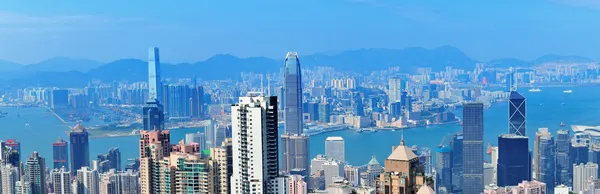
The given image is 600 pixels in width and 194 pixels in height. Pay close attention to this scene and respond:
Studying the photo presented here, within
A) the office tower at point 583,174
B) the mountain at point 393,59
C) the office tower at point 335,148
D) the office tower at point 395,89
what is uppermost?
the mountain at point 393,59

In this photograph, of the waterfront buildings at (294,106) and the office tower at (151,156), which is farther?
the waterfront buildings at (294,106)

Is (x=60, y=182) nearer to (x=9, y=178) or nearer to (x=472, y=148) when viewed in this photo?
(x=9, y=178)

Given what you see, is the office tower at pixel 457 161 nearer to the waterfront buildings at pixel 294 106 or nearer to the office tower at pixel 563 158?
the office tower at pixel 563 158

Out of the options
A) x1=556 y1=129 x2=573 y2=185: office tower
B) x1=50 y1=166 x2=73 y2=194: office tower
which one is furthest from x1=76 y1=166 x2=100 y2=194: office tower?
x1=556 y1=129 x2=573 y2=185: office tower

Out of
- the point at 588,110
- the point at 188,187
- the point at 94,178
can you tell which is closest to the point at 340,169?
the point at 94,178

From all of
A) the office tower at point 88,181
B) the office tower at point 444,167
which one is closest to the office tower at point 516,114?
the office tower at point 444,167

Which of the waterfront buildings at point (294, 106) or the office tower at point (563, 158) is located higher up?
A: the waterfront buildings at point (294, 106)
